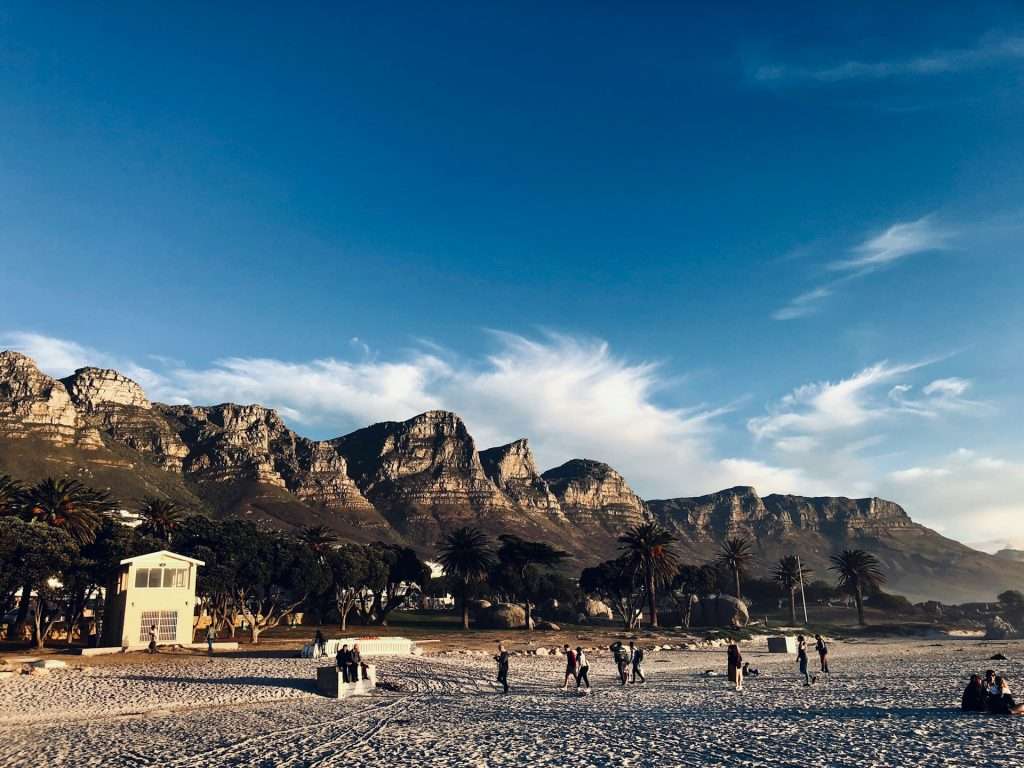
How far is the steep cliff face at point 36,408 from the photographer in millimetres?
161500

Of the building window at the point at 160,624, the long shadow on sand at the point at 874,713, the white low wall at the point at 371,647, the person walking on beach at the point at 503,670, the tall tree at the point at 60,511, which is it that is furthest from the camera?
the tall tree at the point at 60,511

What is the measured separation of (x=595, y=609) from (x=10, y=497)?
72198 mm

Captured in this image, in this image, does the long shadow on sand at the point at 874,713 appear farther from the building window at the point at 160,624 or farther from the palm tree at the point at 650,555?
the palm tree at the point at 650,555

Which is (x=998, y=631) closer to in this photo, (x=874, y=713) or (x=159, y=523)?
(x=874, y=713)

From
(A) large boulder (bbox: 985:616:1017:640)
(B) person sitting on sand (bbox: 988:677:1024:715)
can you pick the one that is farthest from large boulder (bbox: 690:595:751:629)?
(B) person sitting on sand (bbox: 988:677:1024:715)

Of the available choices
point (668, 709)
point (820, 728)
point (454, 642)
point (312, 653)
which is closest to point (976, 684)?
point (820, 728)

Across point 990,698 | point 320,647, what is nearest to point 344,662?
point 320,647

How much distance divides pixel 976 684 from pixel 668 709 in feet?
31.9

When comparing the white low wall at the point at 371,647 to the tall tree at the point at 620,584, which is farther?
the tall tree at the point at 620,584

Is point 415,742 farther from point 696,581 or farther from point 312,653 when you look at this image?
point 696,581

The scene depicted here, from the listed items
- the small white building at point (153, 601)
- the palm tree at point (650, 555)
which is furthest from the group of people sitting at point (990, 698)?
the palm tree at point (650, 555)

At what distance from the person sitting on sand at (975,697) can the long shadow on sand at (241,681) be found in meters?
24.9

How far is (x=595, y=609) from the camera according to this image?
10169 cm

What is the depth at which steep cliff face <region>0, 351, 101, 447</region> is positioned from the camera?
161500 millimetres
